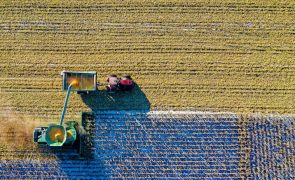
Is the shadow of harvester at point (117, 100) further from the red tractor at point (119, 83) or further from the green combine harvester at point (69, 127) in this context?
the green combine harvester at point (69, 127)

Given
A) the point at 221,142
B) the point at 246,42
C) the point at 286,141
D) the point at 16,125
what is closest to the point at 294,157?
the point at 286,141

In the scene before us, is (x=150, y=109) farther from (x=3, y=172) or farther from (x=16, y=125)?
(x=3, y=172)

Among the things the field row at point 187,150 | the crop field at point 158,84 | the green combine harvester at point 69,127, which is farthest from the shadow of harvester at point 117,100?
the field row at point 187,150

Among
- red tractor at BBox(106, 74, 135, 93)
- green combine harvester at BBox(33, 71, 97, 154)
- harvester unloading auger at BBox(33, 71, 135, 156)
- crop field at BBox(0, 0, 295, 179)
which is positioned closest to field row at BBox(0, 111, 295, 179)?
crop field at BBox(0, 0, 295, 179)

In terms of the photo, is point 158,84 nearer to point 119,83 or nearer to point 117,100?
point 119,83

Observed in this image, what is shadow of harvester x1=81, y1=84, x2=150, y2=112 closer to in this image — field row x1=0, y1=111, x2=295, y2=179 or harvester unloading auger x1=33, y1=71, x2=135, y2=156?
harvester unloading auger x1=33, y1=71, x2=135, y2=156
